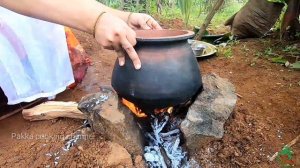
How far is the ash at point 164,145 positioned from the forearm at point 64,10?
814 millimetres

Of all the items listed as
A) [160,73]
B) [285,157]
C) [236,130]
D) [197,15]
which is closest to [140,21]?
[160,73]

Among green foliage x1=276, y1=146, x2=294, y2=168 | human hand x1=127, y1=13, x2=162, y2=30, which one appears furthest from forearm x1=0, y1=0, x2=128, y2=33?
green foliage x1=276, y1=146, x2=294, y2=168

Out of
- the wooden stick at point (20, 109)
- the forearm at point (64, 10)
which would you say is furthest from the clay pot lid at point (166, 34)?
the wooden stick at point (20, 109)

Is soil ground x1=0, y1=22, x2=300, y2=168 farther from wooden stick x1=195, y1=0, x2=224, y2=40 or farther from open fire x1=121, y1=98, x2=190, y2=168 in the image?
wooden stick x1=195, y1=0, x2=224, y2=40

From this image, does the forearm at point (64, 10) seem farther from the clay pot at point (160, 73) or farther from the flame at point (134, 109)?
the flame at point (134, 109)

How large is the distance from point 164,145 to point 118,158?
0.32m

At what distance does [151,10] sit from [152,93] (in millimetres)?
4508

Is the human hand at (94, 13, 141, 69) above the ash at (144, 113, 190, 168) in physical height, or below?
above

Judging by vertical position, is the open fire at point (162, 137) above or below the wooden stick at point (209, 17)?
below

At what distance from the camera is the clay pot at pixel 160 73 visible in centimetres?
168

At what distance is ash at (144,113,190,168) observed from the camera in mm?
1962

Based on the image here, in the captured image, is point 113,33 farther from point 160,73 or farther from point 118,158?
point 118,158

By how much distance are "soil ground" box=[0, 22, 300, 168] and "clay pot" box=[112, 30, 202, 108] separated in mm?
411

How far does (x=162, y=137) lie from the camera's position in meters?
2.06
